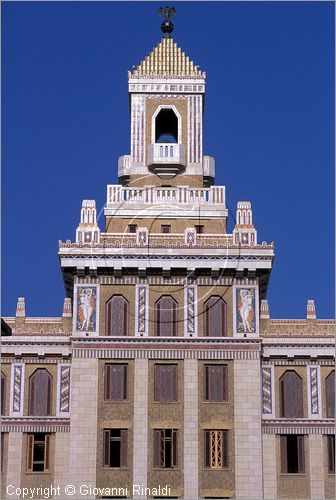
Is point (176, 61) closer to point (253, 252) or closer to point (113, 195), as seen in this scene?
point (113, 195)

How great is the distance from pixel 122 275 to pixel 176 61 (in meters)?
16.5

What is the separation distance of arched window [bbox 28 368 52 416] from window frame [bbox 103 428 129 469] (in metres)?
3.99

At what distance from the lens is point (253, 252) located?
6606 cm

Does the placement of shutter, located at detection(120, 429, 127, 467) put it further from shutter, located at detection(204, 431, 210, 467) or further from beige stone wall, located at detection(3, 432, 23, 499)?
beige stone wall, located at detection(3, 432, 23, 499)

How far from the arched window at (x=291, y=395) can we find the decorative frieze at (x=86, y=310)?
10202mm

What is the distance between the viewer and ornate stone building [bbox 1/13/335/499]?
6309 cm

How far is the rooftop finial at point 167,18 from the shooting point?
259 feet

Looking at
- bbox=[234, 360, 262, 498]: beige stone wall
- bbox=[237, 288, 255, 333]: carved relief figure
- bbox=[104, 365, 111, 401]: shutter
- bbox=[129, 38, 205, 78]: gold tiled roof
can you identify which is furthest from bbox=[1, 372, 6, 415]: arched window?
bbox=[129, 38, 205, 78]: gold tiled roof

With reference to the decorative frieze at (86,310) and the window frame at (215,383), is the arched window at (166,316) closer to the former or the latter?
the window frame at (215,383)

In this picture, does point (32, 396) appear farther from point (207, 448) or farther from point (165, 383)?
point (207, 448)

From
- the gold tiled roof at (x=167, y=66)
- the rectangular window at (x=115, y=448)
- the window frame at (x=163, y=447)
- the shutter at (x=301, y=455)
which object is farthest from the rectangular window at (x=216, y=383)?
the gold tiled roof at (x=167, y=66)

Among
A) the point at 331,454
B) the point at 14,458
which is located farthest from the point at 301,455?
the point at 14,458

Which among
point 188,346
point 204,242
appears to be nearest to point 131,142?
point 204,242

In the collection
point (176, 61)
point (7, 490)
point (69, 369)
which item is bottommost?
point (7, 490)
